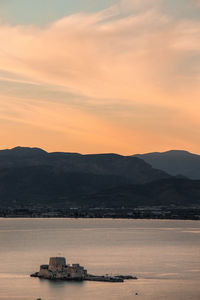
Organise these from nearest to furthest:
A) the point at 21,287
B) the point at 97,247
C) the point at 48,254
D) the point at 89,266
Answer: the point at 21,287 < the point at 89,266 < the point at 48,254 < the point at 97,247

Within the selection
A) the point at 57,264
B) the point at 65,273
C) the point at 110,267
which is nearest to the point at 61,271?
the point at 65,273

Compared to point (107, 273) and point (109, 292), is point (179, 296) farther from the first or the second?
point (107, 273)

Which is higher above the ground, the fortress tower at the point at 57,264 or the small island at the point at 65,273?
the fortress tower at the point at 57,264

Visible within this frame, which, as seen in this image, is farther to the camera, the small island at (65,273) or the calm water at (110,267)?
the small island at (65,273)

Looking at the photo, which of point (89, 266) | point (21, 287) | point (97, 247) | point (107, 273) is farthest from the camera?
point (97, 247)

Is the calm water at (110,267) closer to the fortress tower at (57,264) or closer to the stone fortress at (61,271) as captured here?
the stone fortress at (61,271)

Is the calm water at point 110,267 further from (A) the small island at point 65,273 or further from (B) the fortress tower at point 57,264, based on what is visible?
(B) the fortress tower at point 57,264

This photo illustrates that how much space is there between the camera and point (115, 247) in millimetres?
176000

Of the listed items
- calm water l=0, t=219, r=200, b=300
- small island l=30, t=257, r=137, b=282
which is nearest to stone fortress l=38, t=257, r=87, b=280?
small island l=30, t=257, r=137, b=282

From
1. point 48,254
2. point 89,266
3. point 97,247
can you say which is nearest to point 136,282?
point 89,266

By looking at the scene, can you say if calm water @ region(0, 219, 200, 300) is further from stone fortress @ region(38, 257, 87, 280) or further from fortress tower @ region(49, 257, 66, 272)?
fortress tower @ region(49, 257, 66, 272)

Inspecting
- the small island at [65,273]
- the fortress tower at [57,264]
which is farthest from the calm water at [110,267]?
the fortress tower at [57,264]

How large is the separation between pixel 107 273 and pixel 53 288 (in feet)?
60.4

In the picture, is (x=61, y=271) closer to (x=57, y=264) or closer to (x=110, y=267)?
(x=57, y=264)
